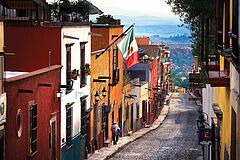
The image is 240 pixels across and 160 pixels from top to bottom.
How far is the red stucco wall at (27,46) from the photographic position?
19969 millimetres

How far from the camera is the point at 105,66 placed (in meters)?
29.4

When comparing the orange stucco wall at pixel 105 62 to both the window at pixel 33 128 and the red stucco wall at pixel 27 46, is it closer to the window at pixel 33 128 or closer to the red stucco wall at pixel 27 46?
the red stucco wall at pixel 27 46

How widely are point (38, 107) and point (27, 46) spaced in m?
3.63

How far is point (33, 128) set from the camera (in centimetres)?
1647

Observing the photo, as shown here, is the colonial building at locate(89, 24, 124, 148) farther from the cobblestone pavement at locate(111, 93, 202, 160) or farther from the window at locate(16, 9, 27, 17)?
the window at locate(16, 9, 27, 17)

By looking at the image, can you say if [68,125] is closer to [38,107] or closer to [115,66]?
[38,107]

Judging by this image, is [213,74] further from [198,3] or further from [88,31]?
Result: [88,31]

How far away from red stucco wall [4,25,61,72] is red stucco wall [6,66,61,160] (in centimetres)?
76

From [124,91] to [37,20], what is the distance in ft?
55.8

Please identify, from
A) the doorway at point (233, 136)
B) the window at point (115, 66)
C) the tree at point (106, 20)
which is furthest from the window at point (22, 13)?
the tree at point (106, 20)

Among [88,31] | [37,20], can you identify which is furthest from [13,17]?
[88,31]

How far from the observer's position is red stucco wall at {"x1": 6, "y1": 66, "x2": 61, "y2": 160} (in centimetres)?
1427

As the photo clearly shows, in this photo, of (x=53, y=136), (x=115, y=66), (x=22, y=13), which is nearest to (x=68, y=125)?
(x=53, y=136)

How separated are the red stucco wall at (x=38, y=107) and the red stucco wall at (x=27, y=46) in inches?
30.0
